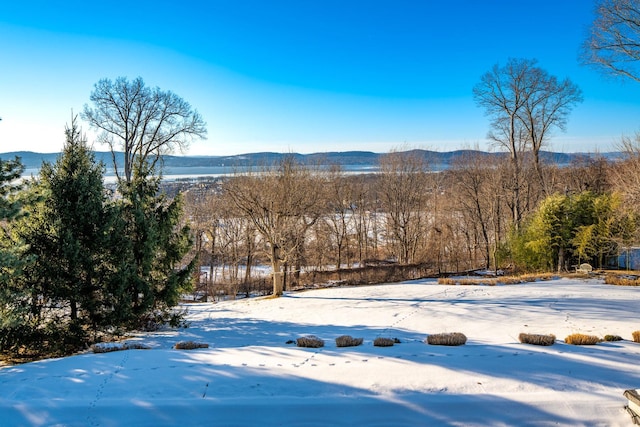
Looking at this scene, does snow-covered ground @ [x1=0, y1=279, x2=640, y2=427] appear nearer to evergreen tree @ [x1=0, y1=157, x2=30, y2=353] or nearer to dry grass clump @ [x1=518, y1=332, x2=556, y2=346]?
dry grass clump @ [x1=518, y1=332, x2=556, y2=346]

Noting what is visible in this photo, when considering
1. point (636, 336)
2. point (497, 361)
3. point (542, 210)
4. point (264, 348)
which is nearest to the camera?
point (497, 361)

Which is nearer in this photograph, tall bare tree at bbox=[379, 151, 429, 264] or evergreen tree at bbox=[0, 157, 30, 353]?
evergreen tree at bbox=[0, 157, 30, 353]

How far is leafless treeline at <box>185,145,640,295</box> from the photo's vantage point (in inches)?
953

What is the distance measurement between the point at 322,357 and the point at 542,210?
19.3 m

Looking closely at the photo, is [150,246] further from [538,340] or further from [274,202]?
[538,340]

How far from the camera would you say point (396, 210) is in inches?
1268

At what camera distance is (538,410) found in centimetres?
486

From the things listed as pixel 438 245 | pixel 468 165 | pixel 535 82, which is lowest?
pixel 438 245

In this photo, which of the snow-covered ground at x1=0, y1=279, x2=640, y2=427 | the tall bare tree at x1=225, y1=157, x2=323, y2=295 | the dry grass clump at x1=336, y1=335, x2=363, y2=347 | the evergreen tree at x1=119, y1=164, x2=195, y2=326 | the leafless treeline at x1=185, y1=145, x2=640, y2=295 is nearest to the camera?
the snow-covered ground at x1=0, y1=279, x2=640, y2=427

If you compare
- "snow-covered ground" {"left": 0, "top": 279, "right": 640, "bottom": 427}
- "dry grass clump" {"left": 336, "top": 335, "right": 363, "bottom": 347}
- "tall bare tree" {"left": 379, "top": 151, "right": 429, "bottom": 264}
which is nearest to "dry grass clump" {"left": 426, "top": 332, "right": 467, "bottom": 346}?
"snow-covered ground" {"left": 0, "top": 279, "right": 640, "bottom": 427}

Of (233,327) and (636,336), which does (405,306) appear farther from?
(636,336)

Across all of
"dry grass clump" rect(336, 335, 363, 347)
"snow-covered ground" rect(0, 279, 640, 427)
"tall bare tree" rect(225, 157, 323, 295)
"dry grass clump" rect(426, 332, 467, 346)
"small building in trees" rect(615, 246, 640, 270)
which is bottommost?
"small building in trees" rect(615, 246, 640, 270)

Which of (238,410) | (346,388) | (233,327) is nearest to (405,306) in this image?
(233,327)

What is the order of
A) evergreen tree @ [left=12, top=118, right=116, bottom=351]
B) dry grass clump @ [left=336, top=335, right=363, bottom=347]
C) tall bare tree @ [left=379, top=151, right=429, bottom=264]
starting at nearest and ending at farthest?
dry grass clump @ [left=336, top=335, right=363, bottom=347], evergreen tree @ [left=12, top=118, right=116, bottom=351], tall bare tree @ [left=379, top=151, right=429, bottom=264]
